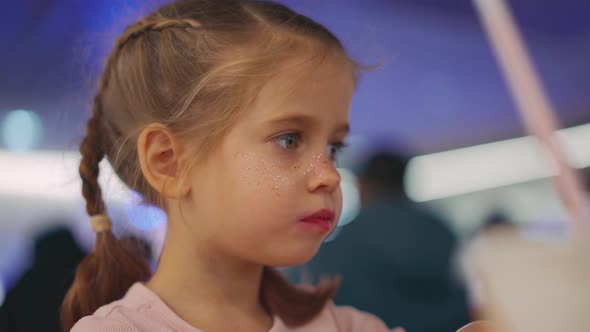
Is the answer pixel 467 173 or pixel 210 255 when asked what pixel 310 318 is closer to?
pixel 210 255

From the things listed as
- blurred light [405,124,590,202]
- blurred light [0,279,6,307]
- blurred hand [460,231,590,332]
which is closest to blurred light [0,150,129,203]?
blurred light [0,279,6,307]

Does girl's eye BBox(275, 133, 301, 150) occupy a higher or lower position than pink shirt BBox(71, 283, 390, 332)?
higher

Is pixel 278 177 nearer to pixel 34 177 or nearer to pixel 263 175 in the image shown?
pixel 263 175

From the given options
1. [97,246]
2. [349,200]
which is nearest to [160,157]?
[97,246]

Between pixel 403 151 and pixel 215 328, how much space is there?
66cm

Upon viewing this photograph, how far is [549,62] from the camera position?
3.99 ft

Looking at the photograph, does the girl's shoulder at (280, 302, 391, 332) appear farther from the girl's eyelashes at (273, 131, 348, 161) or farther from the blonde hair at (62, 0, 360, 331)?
the girl's eyelashes at (273, 131, 348, 161)

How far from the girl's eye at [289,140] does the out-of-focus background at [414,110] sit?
37 centimetres

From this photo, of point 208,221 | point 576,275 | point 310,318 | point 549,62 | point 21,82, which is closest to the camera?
point 576,275

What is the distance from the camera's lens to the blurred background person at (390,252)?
1.22 meters

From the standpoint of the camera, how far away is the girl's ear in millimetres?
727

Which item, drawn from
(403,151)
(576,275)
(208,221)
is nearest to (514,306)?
(576,275)

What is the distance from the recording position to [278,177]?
2.19 feet

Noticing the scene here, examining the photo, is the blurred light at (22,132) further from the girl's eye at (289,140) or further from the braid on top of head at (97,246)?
the girl's eye at (289,140)
